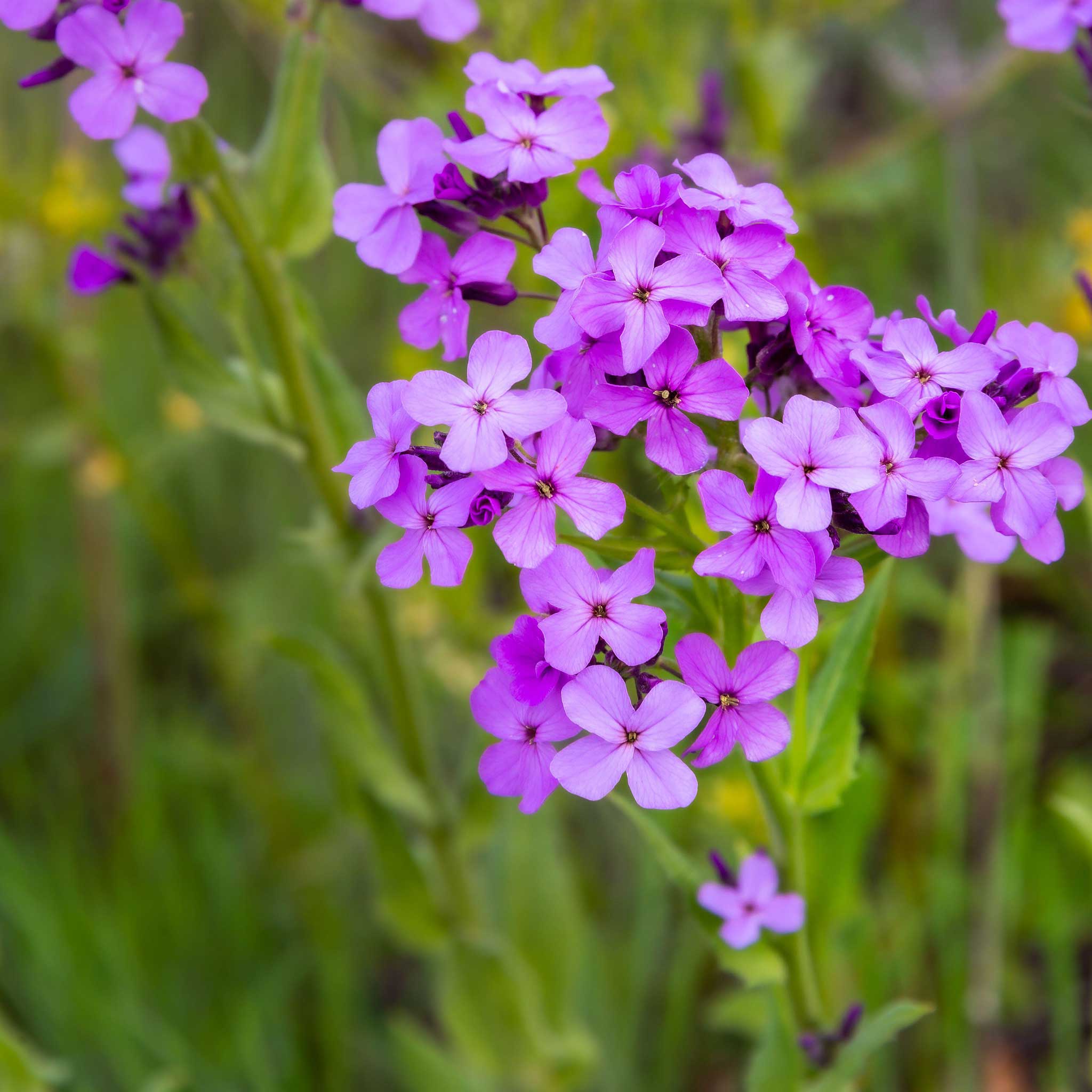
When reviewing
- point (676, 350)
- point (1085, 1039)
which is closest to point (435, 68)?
point (676, 350)

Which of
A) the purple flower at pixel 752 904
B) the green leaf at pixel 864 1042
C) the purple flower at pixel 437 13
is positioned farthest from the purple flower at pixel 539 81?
the green leaf at pixel 864 1042

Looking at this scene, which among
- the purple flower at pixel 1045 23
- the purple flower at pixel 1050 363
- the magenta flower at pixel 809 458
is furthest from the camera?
the purple flower at pixel 1045 23

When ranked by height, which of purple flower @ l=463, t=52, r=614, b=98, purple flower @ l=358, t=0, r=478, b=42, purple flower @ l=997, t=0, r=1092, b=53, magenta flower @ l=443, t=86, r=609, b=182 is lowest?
magenta flower @ l=443, t=86, r=609, b=182

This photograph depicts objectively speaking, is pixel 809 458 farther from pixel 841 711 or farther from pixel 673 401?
pixel 841 711

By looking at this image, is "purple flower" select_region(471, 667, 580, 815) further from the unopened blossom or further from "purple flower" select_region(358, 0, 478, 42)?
"purple flower" select_region(358, 0, 478, 42)

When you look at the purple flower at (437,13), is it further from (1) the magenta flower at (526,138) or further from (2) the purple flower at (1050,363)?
(2) the purple flower at (1050,363)

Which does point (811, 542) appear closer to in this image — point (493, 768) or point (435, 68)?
point (493, 768)

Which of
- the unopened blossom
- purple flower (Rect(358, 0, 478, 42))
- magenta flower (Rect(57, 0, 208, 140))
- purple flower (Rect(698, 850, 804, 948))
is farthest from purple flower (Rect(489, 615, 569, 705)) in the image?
purple flower (Rect(358, 0, 478, 42))
